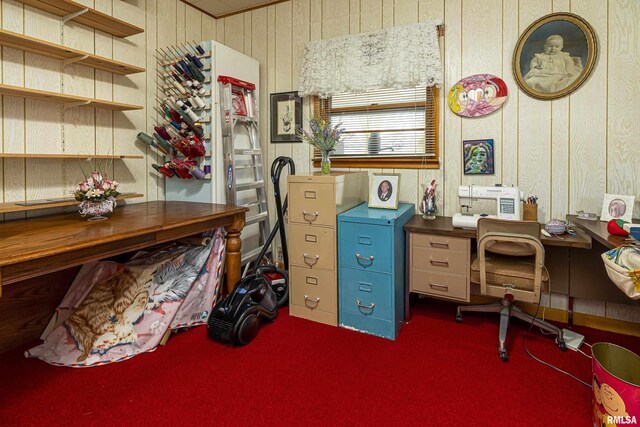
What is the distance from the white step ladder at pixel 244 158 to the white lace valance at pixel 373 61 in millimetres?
531

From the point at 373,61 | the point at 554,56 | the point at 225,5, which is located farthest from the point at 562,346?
the point at 225,5

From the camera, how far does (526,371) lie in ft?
6.66

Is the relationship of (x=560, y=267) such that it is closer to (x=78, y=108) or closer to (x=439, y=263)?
(x=439, y=263)

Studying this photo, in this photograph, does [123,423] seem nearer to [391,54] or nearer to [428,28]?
[391,54]

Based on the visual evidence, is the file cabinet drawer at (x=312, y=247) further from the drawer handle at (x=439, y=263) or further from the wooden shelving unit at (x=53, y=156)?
the wooden shelving unit at (x=53, y=156)

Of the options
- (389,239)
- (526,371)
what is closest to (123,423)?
(389,239)

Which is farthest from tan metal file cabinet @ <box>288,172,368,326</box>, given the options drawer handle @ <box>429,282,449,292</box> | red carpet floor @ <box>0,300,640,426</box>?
drawer handle @ <box>429,282,449,292</box>

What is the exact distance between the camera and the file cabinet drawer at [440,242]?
2355mm

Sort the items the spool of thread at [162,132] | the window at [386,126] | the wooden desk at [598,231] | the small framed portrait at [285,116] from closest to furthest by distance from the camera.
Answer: the wooden desk at [598,231], the window at [386,126], the spool of thread at [162,132], the small framed portrait at [285,116]

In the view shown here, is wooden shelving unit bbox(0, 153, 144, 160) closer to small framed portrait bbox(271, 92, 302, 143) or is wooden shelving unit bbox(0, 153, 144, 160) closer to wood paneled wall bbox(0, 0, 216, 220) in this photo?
wood paneled wall bbox(0, 0, 216, 220)

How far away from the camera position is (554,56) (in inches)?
96.9

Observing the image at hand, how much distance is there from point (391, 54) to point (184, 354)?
257 centimetres

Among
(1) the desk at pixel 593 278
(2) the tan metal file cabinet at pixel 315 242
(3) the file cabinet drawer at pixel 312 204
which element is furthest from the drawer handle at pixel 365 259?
Answer: (1) the desk at pixel 593 278

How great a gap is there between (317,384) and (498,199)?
158cm
